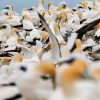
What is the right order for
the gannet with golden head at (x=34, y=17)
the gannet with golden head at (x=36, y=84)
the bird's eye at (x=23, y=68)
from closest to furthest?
1. the gannet with golden head at (x=36, y=84)
2. the bird's eye at (x=23, y=68)
3. the gannet with golden head at (x=34, y=17)

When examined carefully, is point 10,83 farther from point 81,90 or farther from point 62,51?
point 62,51

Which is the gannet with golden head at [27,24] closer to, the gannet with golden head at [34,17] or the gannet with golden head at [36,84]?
the gannet with golden head at [34,17]

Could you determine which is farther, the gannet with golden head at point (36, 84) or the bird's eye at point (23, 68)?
the bird's eye at point (23, 68)

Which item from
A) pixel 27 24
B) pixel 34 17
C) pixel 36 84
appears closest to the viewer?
pixel 36 84

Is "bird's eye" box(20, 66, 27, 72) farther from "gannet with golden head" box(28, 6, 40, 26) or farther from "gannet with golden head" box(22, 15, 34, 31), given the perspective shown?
"gannet with golden head" box(28, 6, 40, 26)

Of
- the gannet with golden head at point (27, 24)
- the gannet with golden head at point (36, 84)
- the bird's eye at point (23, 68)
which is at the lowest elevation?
the gannet with golden head at point (36, 84)

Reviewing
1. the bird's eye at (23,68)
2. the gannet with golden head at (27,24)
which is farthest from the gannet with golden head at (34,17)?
the bird's eye at (23,68)

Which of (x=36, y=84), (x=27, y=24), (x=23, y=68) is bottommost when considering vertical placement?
(x=36, y=84)

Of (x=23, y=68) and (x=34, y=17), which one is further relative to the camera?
(x=34, y=17)

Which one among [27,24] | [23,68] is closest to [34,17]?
[27,24]

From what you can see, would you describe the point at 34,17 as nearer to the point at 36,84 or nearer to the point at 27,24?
the point at 27,24

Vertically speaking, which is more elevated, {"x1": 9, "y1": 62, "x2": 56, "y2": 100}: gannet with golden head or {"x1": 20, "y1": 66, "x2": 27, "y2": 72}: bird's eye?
{"x1": 20, "y1": 66, "x2": 27, "y2": 72}: bird's eye

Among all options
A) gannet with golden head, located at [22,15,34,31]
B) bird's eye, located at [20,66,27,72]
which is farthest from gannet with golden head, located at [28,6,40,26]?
bird's eye, located at [20,66,27,72]

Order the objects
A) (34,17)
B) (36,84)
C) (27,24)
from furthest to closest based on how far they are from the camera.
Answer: (34,17), (27,24), (36,84)
